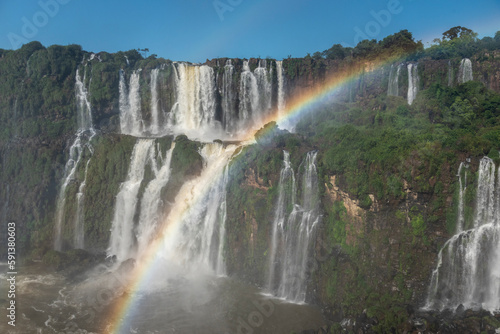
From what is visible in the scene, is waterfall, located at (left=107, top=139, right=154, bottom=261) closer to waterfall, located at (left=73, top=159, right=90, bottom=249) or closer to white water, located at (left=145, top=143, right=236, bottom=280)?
waterfall, located at (left=73, top=159, right=90, bottom=249)

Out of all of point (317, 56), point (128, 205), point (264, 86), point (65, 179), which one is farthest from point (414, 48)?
point (65, 179)

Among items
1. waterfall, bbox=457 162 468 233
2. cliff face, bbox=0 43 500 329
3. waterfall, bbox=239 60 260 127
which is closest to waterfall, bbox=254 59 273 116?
cliff face, bbox=0 43 500 329

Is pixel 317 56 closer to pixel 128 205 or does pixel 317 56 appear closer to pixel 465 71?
pixel 465 71

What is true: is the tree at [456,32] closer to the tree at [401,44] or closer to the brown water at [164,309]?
the tree at [401,44]

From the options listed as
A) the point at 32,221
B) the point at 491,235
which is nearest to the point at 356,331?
the point at 491,235

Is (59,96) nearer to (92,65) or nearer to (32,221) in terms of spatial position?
(92,65)

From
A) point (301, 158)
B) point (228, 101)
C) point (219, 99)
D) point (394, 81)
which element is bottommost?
point (301, 158)
